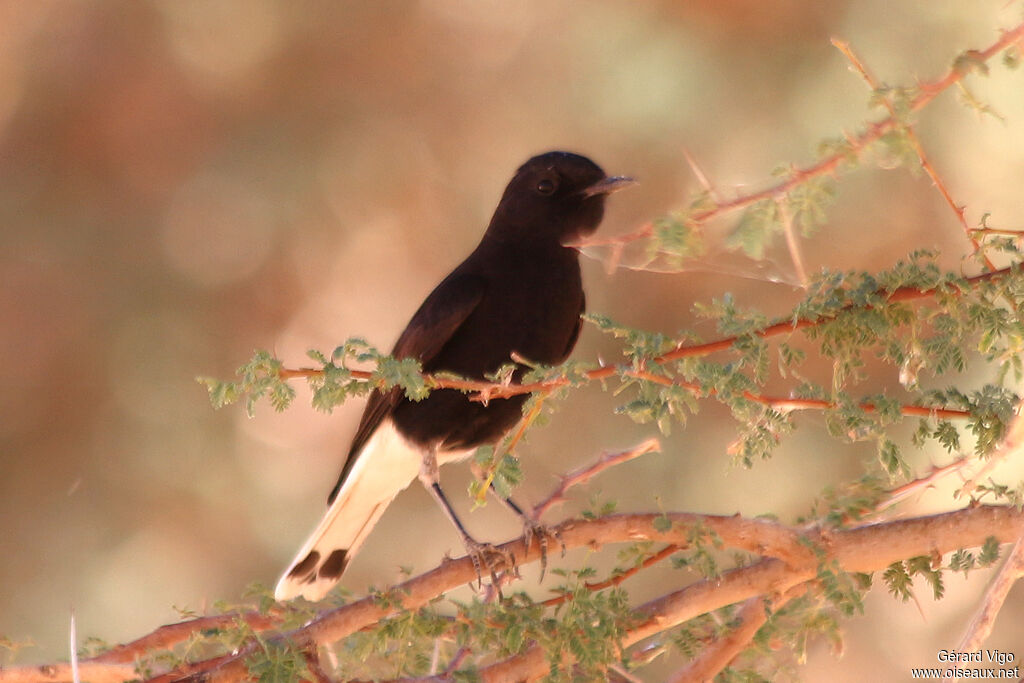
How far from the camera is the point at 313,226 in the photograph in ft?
27.1

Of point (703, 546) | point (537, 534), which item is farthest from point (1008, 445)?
point (537, 534)

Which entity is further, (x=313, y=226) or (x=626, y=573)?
(x=313, y=226)

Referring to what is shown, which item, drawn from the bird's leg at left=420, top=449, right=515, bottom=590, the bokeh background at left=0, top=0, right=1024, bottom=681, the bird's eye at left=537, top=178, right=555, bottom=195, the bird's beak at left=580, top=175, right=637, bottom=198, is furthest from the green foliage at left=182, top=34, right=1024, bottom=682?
the bokeh background at left=0, top=0, right=1024, bottom=681

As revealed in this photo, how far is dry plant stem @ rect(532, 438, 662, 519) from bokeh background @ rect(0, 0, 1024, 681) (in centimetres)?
309

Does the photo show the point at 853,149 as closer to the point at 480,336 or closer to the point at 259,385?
the point at 259,385

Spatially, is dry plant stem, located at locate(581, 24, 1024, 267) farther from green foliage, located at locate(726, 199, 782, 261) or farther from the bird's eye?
the bird's eye

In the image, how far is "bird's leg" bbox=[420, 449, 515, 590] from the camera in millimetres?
3265

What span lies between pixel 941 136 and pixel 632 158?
6.26 feet

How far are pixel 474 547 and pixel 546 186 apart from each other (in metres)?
1.47

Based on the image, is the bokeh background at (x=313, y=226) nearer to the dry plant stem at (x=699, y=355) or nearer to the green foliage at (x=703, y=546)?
the green foliage at (x=703, y=546)

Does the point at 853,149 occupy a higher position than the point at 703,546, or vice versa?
the point at 853,149

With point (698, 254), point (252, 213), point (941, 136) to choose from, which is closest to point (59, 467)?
point (252, 213)

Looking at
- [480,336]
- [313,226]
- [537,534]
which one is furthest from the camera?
[313,226]

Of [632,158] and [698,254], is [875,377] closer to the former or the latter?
[632,158]
